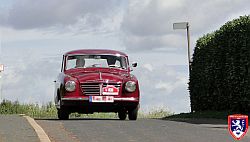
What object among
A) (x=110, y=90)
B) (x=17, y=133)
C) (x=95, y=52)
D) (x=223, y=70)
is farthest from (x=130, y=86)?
(x=223, y=70)

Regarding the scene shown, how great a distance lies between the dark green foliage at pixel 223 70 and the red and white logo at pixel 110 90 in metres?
6.29

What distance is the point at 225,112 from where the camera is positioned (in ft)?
71.2

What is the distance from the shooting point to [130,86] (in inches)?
634

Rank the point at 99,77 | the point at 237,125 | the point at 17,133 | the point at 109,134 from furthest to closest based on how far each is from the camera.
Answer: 1. the point at 99,77
2. the point at 109,134
3. the point at 17,133
4. the point at 237,125

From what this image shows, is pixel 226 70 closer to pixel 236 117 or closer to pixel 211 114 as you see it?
pixel 211 114

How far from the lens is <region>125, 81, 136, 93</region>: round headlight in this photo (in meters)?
16.1

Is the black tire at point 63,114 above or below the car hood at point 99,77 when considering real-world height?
below

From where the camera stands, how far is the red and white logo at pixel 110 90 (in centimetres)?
1605

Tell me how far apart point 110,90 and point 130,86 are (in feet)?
1.77

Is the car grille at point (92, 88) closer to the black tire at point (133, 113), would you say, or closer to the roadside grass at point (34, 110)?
the black tire at point (133, 113)

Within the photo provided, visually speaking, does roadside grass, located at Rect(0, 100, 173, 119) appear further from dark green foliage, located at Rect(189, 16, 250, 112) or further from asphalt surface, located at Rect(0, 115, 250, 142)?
asphalt surface, located at Rect(0, 115, 250, 142)

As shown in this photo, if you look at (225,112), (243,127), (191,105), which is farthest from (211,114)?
(243,127)

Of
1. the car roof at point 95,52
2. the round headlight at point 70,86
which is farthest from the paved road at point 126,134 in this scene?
the car roof at point 95,52

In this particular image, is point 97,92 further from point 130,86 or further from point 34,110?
point 34,110
